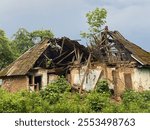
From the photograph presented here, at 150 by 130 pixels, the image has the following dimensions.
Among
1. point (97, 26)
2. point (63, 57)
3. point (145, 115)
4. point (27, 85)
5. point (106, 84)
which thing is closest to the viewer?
point (145, 115)

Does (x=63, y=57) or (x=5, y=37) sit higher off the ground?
(x=5, y=37)

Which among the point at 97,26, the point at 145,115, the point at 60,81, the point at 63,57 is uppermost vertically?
the point at 97,26

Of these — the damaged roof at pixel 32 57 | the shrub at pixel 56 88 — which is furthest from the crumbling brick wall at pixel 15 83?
the shrub at pixel 56 88

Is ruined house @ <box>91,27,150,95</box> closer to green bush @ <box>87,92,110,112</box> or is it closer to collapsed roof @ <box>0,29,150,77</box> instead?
collapsed roof @ <box>0,29,150,77</box>

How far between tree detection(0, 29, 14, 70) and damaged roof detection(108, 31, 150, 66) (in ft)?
50.7

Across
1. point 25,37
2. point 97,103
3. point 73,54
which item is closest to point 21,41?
point 25,37

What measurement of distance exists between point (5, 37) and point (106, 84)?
1924cm

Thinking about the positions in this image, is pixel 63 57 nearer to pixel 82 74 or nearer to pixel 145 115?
pixel 82 74

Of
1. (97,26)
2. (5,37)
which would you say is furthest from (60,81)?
(5,37)

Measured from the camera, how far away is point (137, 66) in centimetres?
2670

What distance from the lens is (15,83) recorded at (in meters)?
28.2

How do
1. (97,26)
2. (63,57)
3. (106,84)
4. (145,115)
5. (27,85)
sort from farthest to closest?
(97,26) → (63,57) → (27,85) → (106,84) → (145,115)

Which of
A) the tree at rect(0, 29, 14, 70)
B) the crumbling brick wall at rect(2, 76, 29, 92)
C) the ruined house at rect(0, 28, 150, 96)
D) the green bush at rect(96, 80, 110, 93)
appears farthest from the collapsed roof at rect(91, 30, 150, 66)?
the tree at rect(0, 29, 14, 70)

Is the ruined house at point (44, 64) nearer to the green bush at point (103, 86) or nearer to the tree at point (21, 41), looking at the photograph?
the green bush at point (103, 86)
